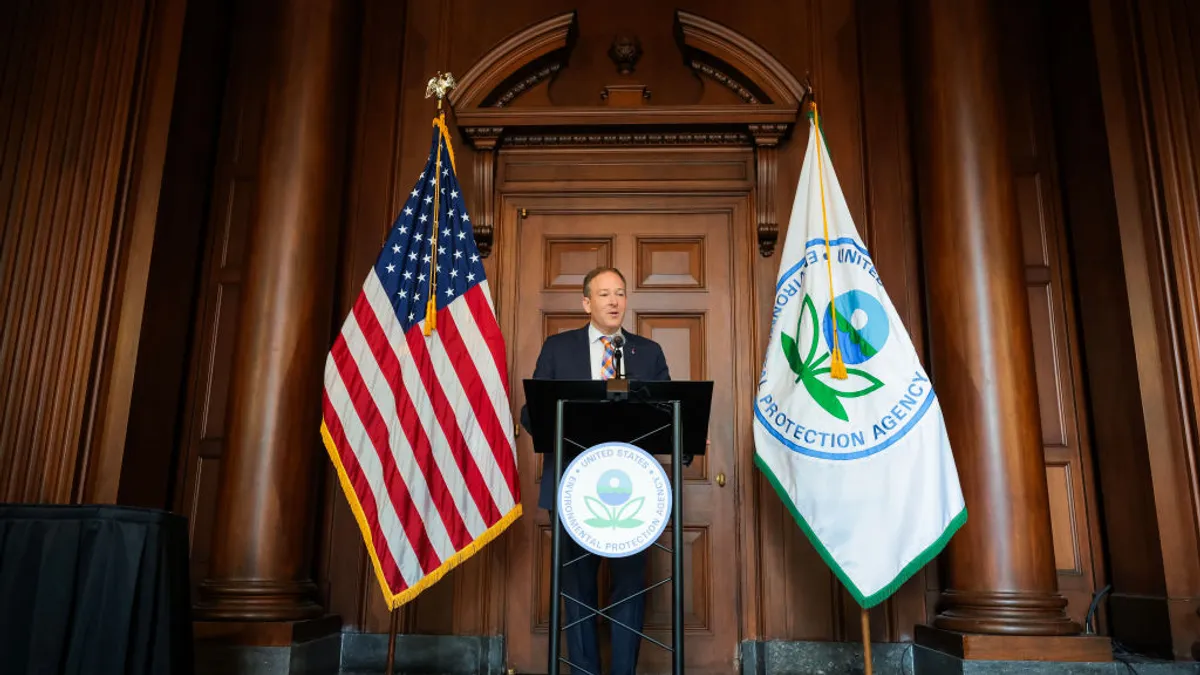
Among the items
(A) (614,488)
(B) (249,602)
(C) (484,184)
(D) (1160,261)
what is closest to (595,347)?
(A) (614,488)

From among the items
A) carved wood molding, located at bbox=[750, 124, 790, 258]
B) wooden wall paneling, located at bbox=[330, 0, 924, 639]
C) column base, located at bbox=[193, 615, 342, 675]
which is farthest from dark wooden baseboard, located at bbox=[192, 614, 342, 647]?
carved wood molding, located at bbox=[750, 124, 790, 258]

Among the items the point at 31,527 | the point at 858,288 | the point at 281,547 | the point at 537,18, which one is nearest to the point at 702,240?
the point at 858,288

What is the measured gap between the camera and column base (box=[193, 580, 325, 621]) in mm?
3541

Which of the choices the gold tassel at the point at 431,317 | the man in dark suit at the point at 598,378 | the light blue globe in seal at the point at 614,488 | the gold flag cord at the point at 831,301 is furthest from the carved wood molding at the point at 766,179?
the light blue globe in seal at the point at 614,488

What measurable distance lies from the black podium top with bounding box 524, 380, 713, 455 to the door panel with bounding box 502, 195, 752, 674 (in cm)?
112

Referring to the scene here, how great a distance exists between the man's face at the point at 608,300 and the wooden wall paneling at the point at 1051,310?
1.83 metres

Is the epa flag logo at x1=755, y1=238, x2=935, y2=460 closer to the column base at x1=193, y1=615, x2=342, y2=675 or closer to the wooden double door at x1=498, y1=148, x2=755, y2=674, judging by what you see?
the wooden double door at x1=498, y1=148, x2=755, y2=674

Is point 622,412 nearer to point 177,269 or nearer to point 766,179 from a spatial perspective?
point 766,179

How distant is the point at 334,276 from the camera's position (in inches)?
170

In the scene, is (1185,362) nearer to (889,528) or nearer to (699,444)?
(889,528)

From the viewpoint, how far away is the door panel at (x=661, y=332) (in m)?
4.16

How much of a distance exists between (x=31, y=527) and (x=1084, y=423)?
4.12m

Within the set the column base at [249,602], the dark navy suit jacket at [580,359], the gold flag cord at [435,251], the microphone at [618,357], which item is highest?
the gold flag cord at [435,251]

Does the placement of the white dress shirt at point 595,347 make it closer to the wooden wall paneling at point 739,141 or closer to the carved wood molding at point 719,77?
the wooden wall paneling at point 739,141
